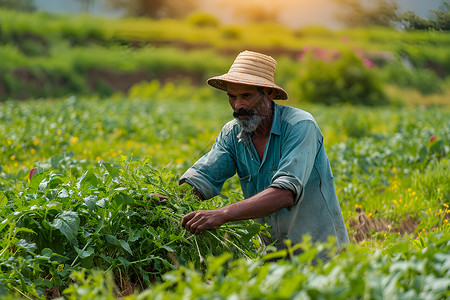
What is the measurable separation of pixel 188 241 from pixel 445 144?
3959mm

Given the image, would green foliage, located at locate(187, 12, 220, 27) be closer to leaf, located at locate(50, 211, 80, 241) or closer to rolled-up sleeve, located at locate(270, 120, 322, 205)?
rolled-up sleeve, located at locate(270, 120, 322, 205)

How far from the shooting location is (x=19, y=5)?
2489 centimetres

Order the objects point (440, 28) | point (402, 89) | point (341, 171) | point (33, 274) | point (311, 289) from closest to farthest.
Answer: point (311, 289) < point (33, 274) < point (440, 28) < point (341, 171) < point (402, 89)

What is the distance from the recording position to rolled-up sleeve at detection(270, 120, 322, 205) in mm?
2760

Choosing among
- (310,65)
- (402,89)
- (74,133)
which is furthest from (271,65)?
(402,89)

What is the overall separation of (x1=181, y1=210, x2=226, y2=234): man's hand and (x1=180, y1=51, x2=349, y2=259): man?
298 millimetres

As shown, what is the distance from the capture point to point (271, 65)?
321cm

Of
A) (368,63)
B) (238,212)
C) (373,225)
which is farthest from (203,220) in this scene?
(368,63)

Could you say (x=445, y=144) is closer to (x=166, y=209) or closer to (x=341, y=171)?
(x=341, y=171)

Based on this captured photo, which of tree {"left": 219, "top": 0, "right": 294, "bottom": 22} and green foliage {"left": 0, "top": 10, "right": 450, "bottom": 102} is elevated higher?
tree {"left": 219, "top": 0, "right": 294, "bottom": 22}

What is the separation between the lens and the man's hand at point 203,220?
264 cm

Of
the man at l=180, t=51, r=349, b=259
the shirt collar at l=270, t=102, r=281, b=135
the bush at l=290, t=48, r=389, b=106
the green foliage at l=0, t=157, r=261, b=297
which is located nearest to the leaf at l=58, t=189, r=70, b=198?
the green foliage at l=0, t=157, r=261, b=297

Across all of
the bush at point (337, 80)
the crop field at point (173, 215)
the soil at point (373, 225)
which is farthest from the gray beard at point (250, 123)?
the bush at point (337, 80)

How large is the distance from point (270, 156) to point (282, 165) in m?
0.33
